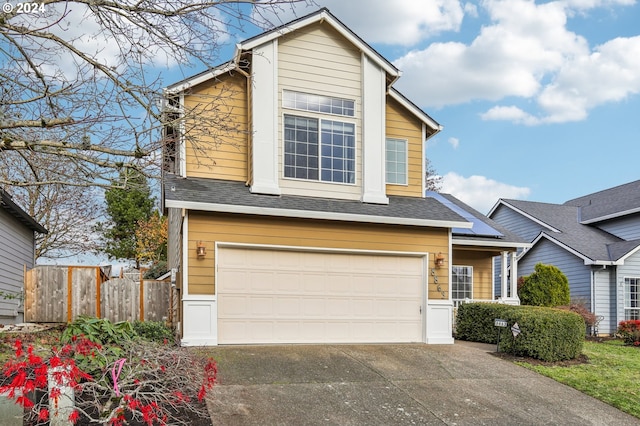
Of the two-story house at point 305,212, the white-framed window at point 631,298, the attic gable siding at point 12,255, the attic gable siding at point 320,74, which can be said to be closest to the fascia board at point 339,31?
the two-story house at point 305,212

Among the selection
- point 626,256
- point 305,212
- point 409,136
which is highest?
point 409,136

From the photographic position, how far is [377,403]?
24.8ft

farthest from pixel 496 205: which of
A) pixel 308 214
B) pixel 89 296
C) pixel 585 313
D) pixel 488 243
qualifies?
pixel 89 296

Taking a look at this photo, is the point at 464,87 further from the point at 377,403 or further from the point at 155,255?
the point at 155,255

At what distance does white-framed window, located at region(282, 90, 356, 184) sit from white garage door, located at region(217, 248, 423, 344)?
6.52 ft

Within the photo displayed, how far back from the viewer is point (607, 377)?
32.7 feet

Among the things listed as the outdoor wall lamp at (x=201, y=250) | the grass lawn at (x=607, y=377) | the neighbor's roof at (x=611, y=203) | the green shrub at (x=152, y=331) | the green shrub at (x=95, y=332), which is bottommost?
the grass lawn at (x=607, y=377)

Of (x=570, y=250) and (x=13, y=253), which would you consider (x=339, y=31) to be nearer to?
(x=13, y=253)

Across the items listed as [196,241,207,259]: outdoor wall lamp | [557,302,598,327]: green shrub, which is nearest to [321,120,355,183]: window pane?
[196,241,207,259]: outdoor wall lamp

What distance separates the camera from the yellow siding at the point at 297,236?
412 inches

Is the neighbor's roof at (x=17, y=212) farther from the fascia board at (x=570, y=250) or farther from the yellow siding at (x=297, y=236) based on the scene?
the fascia board at (x=570, y=250)

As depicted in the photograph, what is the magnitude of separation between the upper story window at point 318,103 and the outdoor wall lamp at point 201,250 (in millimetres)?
3764

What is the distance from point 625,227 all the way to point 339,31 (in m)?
16.0

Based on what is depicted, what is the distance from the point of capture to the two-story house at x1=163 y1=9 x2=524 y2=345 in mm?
10675
